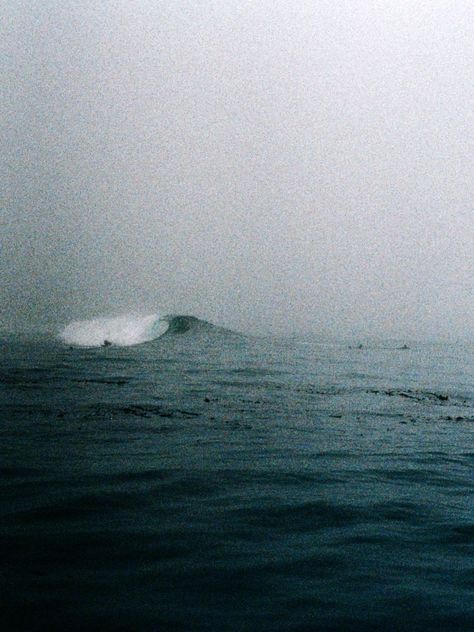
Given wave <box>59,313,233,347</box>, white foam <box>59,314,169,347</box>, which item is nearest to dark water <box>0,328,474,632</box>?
white foam <box>59,314,169,347</box>

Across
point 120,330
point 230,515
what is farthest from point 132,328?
point 230,515

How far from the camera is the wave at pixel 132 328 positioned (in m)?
56.6

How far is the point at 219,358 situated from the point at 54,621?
104ft

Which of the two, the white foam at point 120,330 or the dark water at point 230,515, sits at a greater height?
the white foam at point 120,330

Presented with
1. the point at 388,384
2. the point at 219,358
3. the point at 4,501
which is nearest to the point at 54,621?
the point at 4,501

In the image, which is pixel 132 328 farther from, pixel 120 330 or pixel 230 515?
pixel 230 515

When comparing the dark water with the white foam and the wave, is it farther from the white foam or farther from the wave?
the wave

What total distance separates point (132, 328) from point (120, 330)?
1.92 m

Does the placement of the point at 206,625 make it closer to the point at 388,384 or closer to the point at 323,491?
the point at 323,491

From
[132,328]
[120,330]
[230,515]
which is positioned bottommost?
[230,515]

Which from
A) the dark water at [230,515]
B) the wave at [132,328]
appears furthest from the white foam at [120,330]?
the dark water at [230,515]

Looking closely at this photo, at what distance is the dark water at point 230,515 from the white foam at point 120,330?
3809 centimetres

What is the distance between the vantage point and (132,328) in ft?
213

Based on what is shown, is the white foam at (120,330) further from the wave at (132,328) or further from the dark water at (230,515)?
the dark water at (230,515)
